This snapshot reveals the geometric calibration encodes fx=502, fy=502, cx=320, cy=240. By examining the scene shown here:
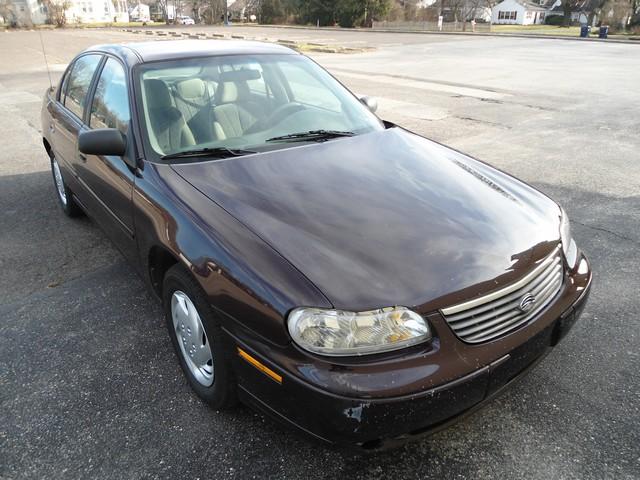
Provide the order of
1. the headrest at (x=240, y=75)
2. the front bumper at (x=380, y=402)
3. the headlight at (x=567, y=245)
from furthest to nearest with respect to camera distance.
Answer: the headrest at (x=240, y=75) < the headlight at (x=567, y=245) < the front bumper at (x=380, y=402)

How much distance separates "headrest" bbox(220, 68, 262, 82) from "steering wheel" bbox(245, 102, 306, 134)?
1.04 ft

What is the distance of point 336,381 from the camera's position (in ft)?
5.60

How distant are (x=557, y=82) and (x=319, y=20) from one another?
4945 cm

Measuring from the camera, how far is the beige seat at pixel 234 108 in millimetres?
2932

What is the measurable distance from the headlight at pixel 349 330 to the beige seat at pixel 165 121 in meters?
1.42

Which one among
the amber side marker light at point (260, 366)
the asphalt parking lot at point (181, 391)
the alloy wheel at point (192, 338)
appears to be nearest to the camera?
the amber side marker light at point (260, 366)

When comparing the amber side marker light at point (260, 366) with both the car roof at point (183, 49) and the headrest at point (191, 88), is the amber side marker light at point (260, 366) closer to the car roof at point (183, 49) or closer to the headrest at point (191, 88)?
the headrest at point (191, 88)

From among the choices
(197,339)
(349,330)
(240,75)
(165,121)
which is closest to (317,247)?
(349,330)

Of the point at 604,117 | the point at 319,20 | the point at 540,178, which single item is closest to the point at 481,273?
the point at 540,178

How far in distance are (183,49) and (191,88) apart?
44 cm

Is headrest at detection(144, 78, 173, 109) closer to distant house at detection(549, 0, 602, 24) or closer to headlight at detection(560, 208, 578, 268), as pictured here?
headlight at detection(560, 208, 578, 268)

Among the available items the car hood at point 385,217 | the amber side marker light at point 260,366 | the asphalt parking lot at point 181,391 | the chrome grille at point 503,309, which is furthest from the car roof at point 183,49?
the chrome grille at point 503,309

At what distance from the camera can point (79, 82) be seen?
3941mm

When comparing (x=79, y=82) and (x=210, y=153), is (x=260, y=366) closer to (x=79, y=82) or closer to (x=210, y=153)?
(x=210, y=153)
